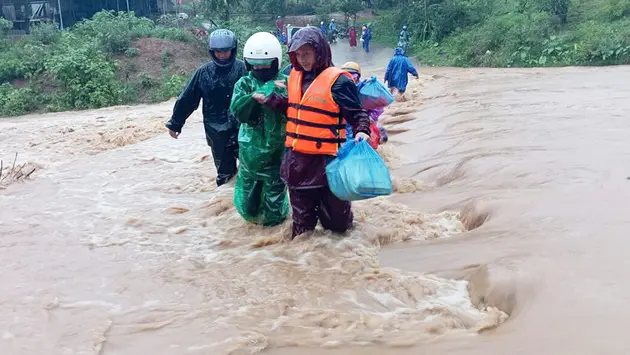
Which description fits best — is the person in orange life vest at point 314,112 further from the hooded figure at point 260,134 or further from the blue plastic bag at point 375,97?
the blue plastic bag at point 375,97

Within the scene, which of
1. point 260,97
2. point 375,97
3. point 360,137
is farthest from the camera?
point 375,97

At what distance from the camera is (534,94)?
39.4ft

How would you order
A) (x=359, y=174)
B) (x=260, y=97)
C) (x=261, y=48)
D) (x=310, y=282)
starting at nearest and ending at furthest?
(x=359, y=174) < (x=310, y=282) < (x=260, y=97) < (x=261, y=48)

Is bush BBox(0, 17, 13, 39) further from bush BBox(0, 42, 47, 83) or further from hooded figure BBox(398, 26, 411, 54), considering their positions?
hooded figure BBox(398, 26, 411, 54)

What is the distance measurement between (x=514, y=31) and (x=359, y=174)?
2131cm

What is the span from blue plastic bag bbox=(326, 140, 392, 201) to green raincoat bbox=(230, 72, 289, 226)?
0.75 meters

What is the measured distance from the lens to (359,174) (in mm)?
3832

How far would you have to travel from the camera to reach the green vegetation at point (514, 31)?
65.0 ft

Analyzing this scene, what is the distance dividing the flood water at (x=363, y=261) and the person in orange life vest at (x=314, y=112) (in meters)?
0.59

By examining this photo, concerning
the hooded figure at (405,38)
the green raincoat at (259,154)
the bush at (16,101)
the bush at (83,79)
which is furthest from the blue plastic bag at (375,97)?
the hooded figure at (405,38)

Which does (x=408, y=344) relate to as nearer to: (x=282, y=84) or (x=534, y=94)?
(x=282, y=84)

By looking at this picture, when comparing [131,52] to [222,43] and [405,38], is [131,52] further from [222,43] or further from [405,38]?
[222,43]

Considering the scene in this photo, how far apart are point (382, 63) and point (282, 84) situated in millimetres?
21487

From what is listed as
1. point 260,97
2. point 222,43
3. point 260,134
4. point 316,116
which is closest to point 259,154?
point 260,134
